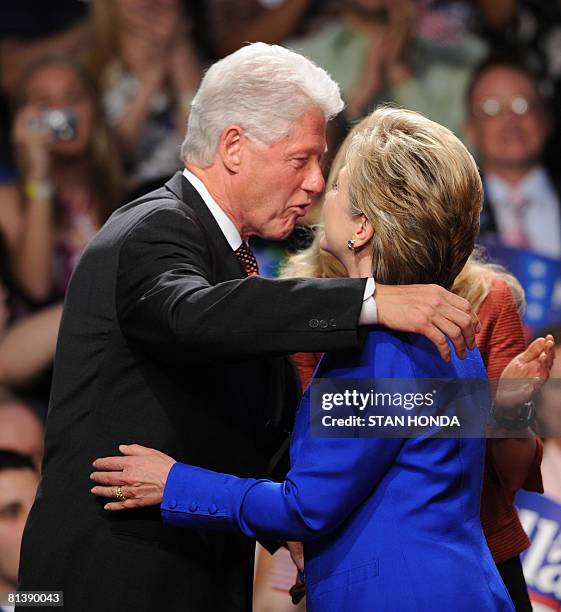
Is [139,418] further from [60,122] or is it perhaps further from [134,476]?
[60,122]

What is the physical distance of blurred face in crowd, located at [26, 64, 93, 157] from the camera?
4.13 m

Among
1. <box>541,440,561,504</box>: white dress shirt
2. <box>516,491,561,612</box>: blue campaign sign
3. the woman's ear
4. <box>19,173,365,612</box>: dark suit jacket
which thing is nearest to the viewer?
the woman's ear

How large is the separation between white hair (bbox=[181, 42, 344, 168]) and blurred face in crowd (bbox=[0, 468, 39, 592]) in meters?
2.39

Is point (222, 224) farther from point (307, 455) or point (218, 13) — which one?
point (218, 13)

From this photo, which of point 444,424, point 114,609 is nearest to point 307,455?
point 444,424

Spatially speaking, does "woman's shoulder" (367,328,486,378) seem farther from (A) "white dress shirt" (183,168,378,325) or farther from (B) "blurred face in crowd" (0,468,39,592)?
(B) "blurred face in crowd" (0,468,39,592)

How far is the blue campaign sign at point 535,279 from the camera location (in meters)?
3.94

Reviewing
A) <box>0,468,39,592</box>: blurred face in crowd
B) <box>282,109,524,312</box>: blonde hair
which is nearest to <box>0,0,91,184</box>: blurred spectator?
<box>0,468,39,592</box>: blurred face in crowd

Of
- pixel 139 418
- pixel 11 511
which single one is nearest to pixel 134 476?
pixel 139 418

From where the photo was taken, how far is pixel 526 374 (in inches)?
73.0

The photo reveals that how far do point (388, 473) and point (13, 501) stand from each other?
275 cm

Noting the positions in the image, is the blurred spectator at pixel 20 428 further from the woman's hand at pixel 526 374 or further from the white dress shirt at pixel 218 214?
the woman's hand at pixel 526 374

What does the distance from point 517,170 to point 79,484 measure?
283 centimetres

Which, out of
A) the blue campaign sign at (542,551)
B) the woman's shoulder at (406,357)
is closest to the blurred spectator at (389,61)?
the blue campaign sign at (542,551)
